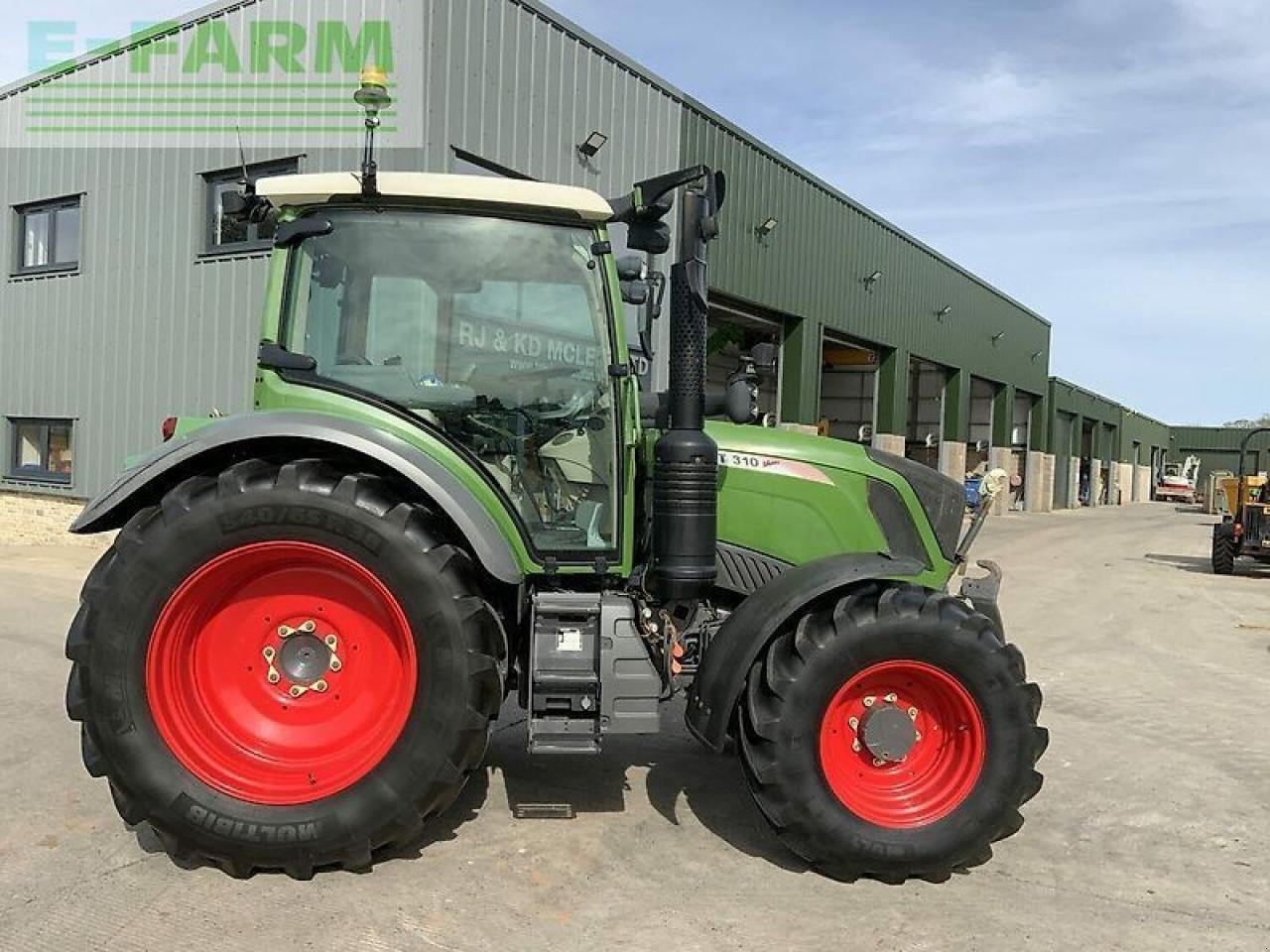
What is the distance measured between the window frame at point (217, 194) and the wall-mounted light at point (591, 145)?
308 centimetres

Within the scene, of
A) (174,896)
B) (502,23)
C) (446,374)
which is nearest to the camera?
(174,896)

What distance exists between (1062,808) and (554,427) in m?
2.77

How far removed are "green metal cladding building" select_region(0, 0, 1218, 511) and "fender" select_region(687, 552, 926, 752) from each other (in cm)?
443

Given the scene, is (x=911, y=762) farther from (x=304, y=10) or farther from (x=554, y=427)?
(x=304, y=10)

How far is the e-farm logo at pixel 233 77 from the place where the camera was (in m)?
9.73

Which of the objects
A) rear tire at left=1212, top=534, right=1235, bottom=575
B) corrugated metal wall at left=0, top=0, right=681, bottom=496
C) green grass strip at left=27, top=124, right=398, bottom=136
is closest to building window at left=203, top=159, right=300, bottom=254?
corrugated metal wall at left=0, top=0, right=681, bottom=496

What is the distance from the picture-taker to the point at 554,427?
370cm

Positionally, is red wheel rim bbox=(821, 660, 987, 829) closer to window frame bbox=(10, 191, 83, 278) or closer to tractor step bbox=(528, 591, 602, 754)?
tractor step bbox=(528, 591, 602, 754)

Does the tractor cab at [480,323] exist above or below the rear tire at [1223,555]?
above

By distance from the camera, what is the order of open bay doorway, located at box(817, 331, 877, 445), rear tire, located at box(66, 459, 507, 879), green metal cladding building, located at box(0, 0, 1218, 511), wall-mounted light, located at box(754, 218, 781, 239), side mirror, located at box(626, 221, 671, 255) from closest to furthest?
1. rear tire, located at box(66, 459, 507, 879)
2. side mirror, located at box(626, 221, 671, 255)
3. green metal cladding building, located at box(0, 0, 1218, 511)
4. wall-mounted light, located at box(754, 218, 781, 239)
5. open bay doorway, located at box(817, 331, 877, 445)

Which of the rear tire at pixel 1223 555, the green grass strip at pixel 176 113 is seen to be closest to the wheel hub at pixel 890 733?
the green grass strip at pixel 176 113

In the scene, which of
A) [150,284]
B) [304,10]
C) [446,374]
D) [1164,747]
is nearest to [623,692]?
[446,374]

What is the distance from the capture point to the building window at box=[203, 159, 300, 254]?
10305mm

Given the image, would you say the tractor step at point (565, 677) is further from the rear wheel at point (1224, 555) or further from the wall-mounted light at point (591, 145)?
the rear wheel at point (1224, 555)
